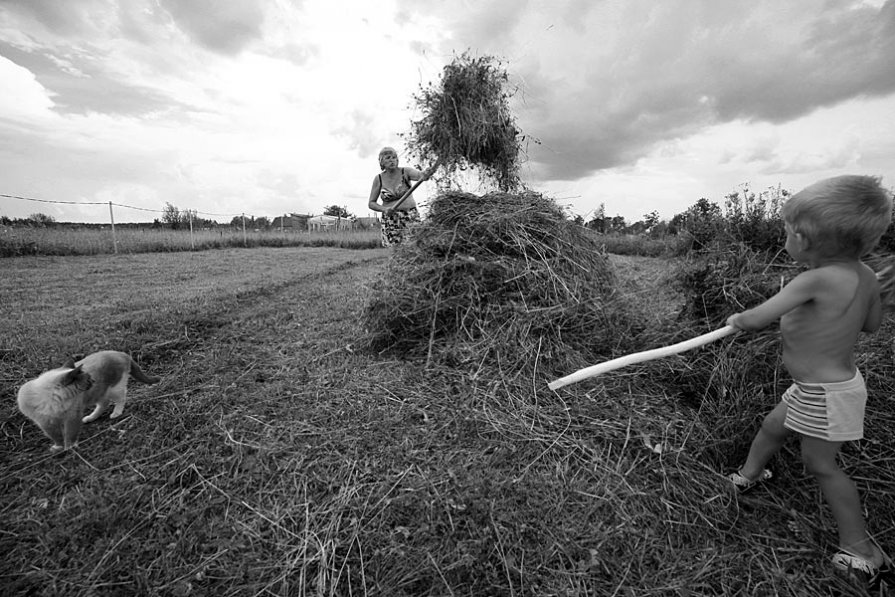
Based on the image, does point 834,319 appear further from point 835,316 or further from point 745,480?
point 745,480

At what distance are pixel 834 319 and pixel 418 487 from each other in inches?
81.2

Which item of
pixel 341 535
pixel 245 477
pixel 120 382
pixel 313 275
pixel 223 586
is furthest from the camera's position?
pixel 313 275

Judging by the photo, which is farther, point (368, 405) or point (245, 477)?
point (368, 405)

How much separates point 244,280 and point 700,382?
787 centimetres

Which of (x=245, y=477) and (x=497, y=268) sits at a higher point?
(x=497, y=268)

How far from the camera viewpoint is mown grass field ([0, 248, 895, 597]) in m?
1.61

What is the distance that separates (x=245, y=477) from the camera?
2145mm

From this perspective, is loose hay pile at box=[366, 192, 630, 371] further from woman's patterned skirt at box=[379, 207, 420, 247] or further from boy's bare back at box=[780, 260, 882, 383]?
woman's patterned skirt at box=[379, 207, 420, 247]

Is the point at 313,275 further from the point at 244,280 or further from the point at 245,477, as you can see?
the point at 245,477

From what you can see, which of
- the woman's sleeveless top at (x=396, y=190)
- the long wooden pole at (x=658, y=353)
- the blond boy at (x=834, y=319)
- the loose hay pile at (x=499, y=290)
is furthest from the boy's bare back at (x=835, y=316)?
the woman's sleeveless top at (x=396, y=190)

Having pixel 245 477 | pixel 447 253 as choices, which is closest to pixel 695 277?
pixel 447 253

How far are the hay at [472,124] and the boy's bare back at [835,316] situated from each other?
3.39 m

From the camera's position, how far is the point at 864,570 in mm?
1593

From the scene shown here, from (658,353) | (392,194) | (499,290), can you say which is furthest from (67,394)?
(392,194)
